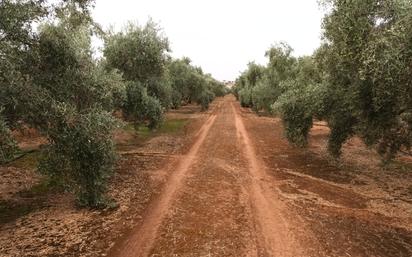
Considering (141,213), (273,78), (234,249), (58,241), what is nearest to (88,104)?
(141,213)

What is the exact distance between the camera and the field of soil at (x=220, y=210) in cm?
1083

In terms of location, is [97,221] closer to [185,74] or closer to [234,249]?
[234,249]

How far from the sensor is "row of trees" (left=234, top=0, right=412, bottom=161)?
518 inches

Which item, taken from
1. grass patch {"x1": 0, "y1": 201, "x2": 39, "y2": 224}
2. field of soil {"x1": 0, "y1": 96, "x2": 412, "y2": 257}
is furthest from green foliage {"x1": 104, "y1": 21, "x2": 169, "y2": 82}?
grass patch {"x1": 0, "y1": 201, "x2": 39, "y2": 224}

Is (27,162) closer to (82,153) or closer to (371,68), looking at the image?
(82,153)

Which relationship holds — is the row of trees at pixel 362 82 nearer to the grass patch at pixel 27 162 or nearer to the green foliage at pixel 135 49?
the green foliage at pixel 135 49

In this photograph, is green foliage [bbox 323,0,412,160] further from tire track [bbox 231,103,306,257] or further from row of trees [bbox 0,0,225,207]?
row of trees [bbox 0,0,225,207]

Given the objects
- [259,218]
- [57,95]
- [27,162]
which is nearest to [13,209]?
[57,95]

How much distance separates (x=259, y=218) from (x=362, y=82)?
775 centimetres

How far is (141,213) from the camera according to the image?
1349 cm

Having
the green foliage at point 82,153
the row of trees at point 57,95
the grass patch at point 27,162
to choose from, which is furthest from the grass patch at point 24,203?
the grass patch at point 27,162

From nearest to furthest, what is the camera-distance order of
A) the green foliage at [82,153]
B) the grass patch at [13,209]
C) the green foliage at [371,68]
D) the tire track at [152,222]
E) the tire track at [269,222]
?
the tire track at [152,222], the tire track at [269,222], the green foliage at [82,153], the green foliage at [371,68], the grass patch at [13,209]

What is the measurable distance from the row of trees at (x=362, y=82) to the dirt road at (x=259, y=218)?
8.96ft

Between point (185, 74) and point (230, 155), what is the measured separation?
40.9m
